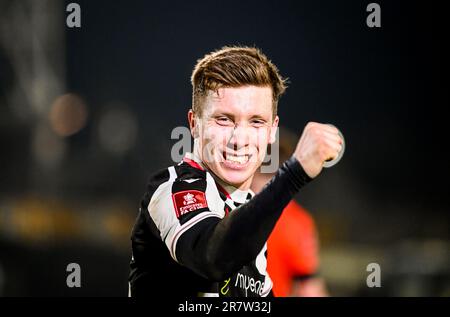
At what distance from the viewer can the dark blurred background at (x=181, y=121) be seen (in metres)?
4.43

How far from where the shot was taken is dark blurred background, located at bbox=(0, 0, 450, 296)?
174 inches

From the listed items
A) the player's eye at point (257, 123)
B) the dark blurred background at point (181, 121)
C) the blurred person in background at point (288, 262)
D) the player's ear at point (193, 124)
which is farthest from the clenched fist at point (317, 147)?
the dark blurred background at point (181, 121)

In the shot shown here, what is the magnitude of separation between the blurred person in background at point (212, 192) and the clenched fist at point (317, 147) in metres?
0.03

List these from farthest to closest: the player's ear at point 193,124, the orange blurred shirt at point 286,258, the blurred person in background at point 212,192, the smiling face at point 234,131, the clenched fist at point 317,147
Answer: the orange blurred shirt at point 286,258 → the player's ear at point 193,124 → the smiling face at point 234,131 → the blurred person in background at point 212,192 → the clenched fist at point 317,147

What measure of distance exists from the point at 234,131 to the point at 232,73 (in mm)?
171

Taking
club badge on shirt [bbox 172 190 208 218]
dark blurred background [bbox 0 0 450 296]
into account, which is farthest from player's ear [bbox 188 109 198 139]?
dark blurred background [bbox 0 0 450 296]

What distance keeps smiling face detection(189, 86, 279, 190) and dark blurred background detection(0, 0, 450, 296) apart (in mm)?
2228

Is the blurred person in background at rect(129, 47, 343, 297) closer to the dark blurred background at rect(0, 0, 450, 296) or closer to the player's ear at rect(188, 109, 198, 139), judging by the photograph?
the player's ear at rect(188, 109, 198, 139)

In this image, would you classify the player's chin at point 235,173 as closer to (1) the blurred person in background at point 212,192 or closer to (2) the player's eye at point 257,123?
(1) the blurred person in background at point 212,192

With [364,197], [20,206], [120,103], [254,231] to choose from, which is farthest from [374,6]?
[254,231]

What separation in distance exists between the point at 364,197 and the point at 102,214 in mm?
1928

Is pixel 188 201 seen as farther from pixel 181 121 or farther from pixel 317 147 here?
pixel 181 121
